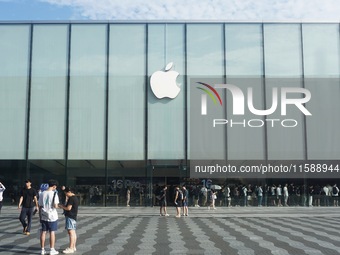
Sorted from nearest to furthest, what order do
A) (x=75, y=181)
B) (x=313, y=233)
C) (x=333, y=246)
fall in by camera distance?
1. (x=333, y=246)
2. (x=313, y=233)
3. (x=75, y=181)

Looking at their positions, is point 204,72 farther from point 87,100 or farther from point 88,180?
point 88,180

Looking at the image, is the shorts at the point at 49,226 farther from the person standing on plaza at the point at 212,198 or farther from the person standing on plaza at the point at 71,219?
the person standing on plaza at the point at 212,198

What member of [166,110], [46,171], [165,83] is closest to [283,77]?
[165,83]

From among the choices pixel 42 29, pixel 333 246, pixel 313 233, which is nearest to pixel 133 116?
pixel 42 29

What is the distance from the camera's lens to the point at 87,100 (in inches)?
1288

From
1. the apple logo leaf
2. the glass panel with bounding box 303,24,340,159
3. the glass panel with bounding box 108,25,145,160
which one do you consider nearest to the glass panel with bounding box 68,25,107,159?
the glass panel with bounding box 108,25,145,160

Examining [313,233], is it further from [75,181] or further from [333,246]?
[75,181]

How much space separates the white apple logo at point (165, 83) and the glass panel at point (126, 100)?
83cm

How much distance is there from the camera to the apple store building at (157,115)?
32219mm

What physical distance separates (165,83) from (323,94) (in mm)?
10920

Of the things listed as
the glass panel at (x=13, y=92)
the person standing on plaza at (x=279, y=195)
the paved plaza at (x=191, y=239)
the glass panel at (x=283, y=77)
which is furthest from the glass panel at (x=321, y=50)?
the glass panel at (x=13, y=92)

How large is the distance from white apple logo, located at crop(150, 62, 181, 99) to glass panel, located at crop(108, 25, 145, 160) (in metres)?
0.83

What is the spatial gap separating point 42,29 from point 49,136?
25.0ft

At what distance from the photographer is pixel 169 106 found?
32750 mm
